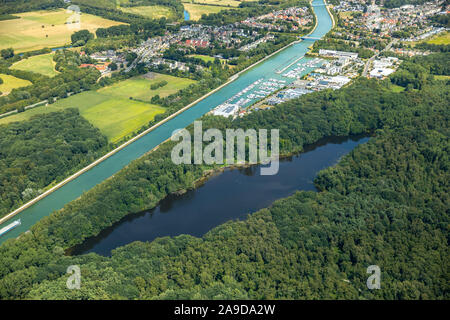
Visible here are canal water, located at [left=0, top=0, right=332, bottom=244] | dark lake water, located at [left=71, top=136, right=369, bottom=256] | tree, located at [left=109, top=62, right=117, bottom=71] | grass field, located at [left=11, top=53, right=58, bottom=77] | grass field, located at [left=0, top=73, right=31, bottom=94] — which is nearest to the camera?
dark lake water, located at [left=71, top=136, right=369, bottom=256]

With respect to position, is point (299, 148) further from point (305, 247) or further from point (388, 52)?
point (388, 52)

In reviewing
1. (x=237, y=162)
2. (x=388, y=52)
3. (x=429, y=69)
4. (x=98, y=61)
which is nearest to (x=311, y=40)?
(x=388, y=52)

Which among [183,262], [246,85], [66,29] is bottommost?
[183,262]

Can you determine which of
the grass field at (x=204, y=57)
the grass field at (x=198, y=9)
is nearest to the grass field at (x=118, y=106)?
the grass field at (x=204, y=57)

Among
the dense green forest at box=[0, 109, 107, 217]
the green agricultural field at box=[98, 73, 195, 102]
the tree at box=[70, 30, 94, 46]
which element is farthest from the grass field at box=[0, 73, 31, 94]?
the tree at box=[70, 30, 94, 46]

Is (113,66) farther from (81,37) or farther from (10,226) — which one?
(10,226)

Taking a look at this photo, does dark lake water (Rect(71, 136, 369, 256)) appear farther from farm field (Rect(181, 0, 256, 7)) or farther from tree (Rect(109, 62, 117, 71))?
farm field (Rect(181, 0, 256, 7))
